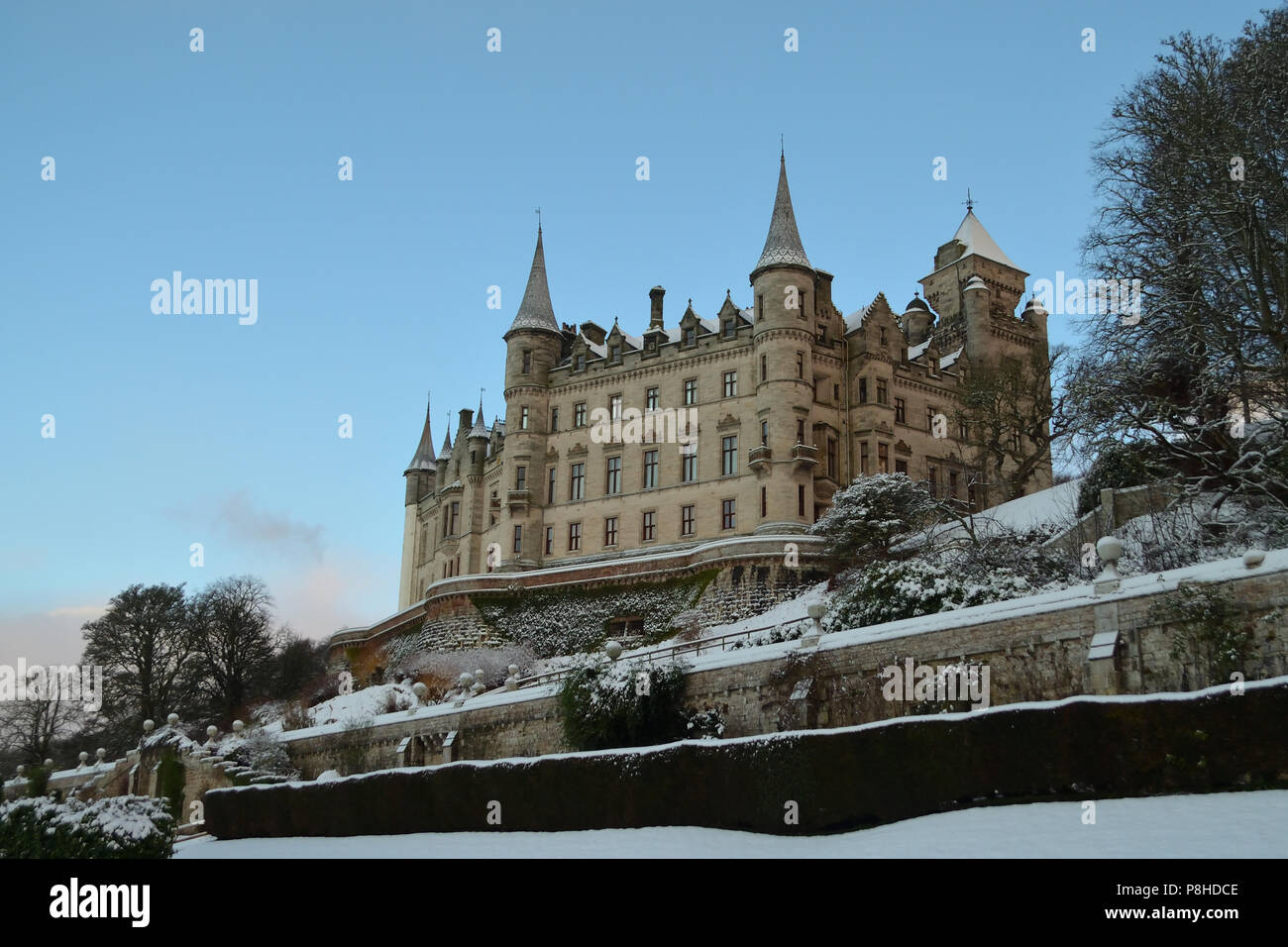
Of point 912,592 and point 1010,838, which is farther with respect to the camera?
point 912,592

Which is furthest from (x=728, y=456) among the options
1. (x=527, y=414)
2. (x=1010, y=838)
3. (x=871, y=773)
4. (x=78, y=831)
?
(x=1010, y=838)

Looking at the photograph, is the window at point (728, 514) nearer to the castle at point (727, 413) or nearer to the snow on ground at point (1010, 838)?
the castle at point (727, 413)

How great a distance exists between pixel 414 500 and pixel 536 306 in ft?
71.7

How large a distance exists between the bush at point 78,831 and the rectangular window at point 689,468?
3407cm

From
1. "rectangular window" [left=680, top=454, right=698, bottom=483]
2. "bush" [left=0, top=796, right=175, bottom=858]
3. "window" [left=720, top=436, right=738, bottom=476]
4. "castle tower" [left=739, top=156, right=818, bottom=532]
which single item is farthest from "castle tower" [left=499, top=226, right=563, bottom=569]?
"bush" [left=0, top=796, right=175, bottom=858]

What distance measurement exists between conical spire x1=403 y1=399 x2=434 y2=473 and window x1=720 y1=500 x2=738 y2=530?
30.7 meters

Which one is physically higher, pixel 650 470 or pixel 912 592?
pixel 650 470

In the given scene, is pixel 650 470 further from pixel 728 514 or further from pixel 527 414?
pixel 527 414

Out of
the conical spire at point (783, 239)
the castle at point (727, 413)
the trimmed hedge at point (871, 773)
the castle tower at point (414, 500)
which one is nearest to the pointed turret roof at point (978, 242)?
the castle at point (727, 413)

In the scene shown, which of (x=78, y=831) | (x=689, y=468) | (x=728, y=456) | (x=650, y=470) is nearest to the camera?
(x=78, y=831)

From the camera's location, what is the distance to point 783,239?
5281cm

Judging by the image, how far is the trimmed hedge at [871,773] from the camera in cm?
1562
